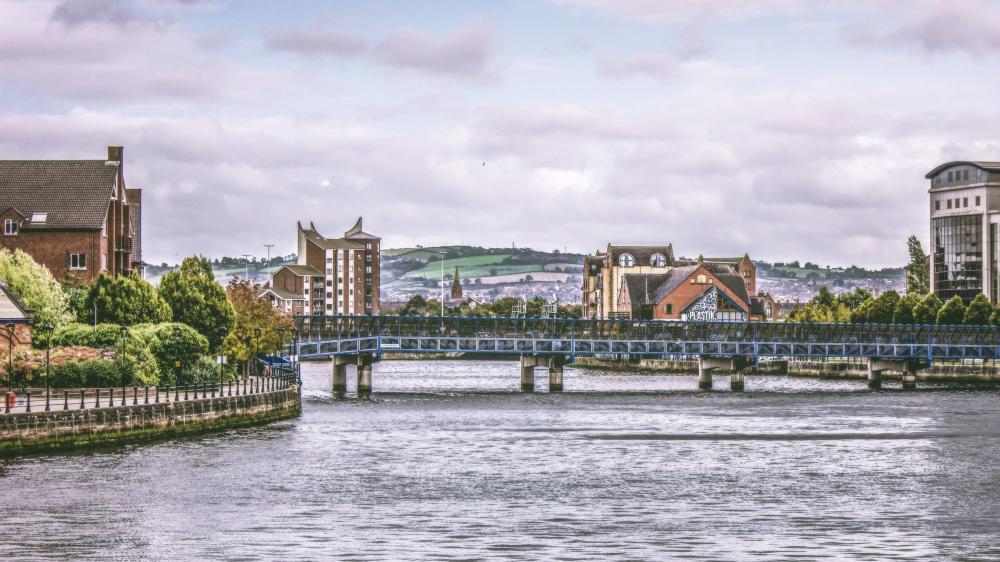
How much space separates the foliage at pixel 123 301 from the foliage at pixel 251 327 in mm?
14595

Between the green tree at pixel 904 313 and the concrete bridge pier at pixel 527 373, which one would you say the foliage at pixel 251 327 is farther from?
the green tree at pixel 904 313

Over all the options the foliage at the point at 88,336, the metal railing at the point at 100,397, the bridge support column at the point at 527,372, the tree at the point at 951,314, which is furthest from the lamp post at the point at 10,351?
the tree at the point at 951,314

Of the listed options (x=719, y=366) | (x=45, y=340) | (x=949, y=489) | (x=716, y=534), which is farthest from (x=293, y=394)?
(x=719, y=366)

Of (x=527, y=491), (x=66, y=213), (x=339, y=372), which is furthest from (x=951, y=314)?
(x=527, y=491)

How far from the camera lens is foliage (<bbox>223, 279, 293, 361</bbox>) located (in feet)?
425

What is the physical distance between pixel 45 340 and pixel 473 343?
78.9m

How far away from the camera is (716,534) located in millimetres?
47844

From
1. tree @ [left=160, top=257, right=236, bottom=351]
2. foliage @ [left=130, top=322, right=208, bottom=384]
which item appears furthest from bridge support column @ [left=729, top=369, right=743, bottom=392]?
foliage @ [left=130, top=322, right=208, bottom=384]

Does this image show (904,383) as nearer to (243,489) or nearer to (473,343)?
(473,343)

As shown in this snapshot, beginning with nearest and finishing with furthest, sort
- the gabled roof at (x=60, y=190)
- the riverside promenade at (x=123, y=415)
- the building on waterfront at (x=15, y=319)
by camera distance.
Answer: the riverside promenade at (x=123, y=415) → the building on waterfront at (x=15, y=319) → the gabled roof at (x=60, y=190)

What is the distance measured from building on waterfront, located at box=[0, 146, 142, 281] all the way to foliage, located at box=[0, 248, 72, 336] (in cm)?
1584

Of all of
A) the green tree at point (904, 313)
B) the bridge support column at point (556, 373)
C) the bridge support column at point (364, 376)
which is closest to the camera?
the bridge support column at point (364, 376)

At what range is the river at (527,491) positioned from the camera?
45.0 metres

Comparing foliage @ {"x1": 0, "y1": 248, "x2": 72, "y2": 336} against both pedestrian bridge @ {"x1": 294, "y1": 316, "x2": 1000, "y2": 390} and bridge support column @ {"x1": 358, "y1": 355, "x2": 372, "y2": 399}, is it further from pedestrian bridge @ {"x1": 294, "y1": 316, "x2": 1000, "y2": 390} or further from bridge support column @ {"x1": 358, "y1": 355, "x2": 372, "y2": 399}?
bridge support column @ {"x1": 358, "y1": 355, "x2": 372, "y2": 399}
